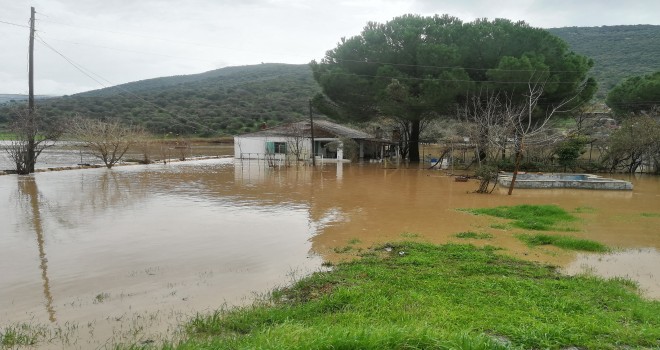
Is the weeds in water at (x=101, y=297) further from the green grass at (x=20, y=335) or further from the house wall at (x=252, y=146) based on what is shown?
the house wall at (x=252, y=146)

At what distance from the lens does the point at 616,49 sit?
62.7m

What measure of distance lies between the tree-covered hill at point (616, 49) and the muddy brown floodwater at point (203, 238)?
4006 centimetres

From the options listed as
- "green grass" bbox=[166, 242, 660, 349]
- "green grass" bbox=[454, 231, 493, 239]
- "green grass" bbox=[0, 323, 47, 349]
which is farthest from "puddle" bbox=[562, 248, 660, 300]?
"green grass" bbox=[0, 323, 47, 349]

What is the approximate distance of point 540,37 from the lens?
29688mm

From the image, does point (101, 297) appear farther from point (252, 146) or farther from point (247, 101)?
point (247, 101)

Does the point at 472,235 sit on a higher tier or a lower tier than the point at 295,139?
lower

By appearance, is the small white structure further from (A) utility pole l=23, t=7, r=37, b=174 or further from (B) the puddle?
(B) the puddle

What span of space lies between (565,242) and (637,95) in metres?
34.2

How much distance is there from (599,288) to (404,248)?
3.38 meters

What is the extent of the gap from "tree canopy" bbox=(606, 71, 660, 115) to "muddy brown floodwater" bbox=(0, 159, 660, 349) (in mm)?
18622

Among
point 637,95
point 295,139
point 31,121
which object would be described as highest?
point 637,95

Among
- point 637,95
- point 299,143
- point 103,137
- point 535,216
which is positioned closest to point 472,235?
point 535,216

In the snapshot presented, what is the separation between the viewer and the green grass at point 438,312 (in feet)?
12.5

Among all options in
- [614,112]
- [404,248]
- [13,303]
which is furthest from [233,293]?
[614,112]
